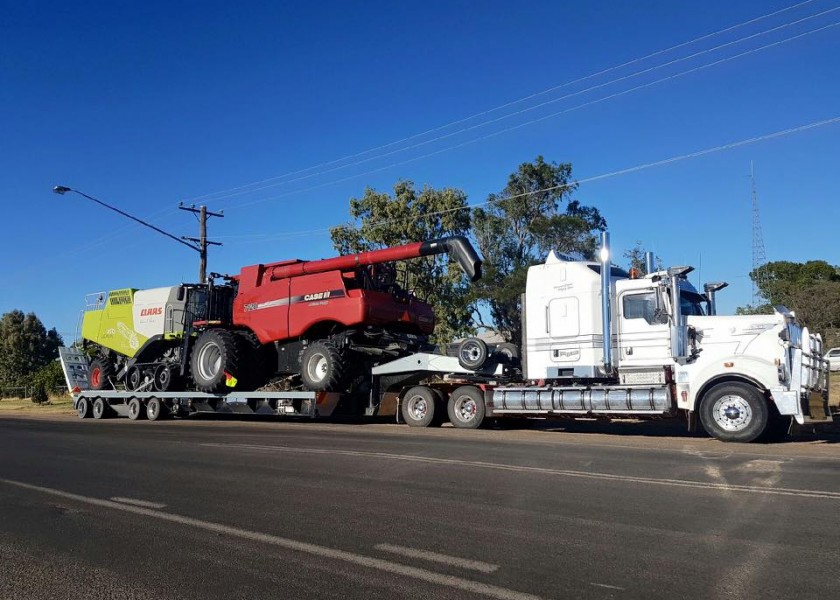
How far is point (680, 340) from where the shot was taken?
12.3 meters

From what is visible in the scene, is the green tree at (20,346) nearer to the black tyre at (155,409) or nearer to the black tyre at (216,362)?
the black tyre at (155,409)

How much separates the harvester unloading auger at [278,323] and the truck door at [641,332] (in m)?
3.54

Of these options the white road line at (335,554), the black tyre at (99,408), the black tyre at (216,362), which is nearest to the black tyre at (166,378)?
the black tyre at (216,362)

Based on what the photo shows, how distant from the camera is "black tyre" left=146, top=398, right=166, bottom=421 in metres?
21.0

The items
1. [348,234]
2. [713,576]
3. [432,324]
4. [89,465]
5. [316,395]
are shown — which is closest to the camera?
[713,576]

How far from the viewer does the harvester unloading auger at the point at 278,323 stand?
1645cm

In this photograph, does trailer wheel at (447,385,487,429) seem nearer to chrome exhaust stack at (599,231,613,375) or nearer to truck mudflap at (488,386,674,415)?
truck mudflap at (488,386,674,415)

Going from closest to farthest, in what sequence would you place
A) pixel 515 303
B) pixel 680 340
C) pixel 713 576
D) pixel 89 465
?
pixel 713 576
pixel 89 465
pixel 680 340
pixel 515 303

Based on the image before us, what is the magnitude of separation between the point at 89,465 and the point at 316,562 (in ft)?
21.2

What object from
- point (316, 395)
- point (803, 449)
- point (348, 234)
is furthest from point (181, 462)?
point (348, 234)

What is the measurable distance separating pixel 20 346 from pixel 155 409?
43.7m

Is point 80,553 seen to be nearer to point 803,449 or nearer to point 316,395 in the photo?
point 803,449

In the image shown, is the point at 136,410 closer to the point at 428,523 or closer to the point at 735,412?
the point at 735,412

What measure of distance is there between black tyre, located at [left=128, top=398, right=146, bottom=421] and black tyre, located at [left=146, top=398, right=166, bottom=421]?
0.67 meters
